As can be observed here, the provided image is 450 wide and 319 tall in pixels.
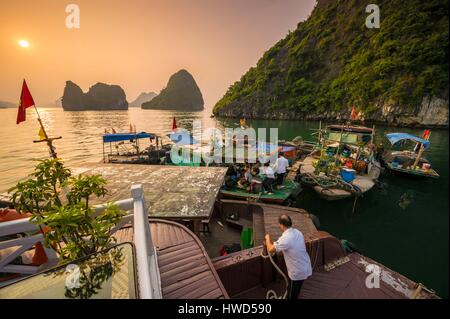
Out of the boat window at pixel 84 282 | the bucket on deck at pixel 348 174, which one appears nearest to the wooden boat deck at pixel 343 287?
the boat window at pixel 84 282

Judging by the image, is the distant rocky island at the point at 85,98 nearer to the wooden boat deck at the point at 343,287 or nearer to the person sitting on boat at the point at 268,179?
the person sitting on boat at the point at 268,179

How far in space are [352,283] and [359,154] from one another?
15.3 meters

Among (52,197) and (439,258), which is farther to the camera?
(52,197)

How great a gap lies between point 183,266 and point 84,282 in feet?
7.66

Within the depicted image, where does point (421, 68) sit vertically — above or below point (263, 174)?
above

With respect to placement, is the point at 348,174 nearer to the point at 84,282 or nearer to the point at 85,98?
the point at 84,282

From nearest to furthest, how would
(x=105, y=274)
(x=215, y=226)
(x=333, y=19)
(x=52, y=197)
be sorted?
(x=105, y=274), (x=52, y=197), (x=215, y=226), (x=333, y=19)

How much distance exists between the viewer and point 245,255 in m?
5.59

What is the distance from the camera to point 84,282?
8.03 ft

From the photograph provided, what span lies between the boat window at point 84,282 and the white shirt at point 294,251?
2.99 meters

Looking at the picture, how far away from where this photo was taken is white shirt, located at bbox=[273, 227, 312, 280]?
4250mm

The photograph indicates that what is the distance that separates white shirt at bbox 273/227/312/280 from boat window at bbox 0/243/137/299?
9.81 ft
